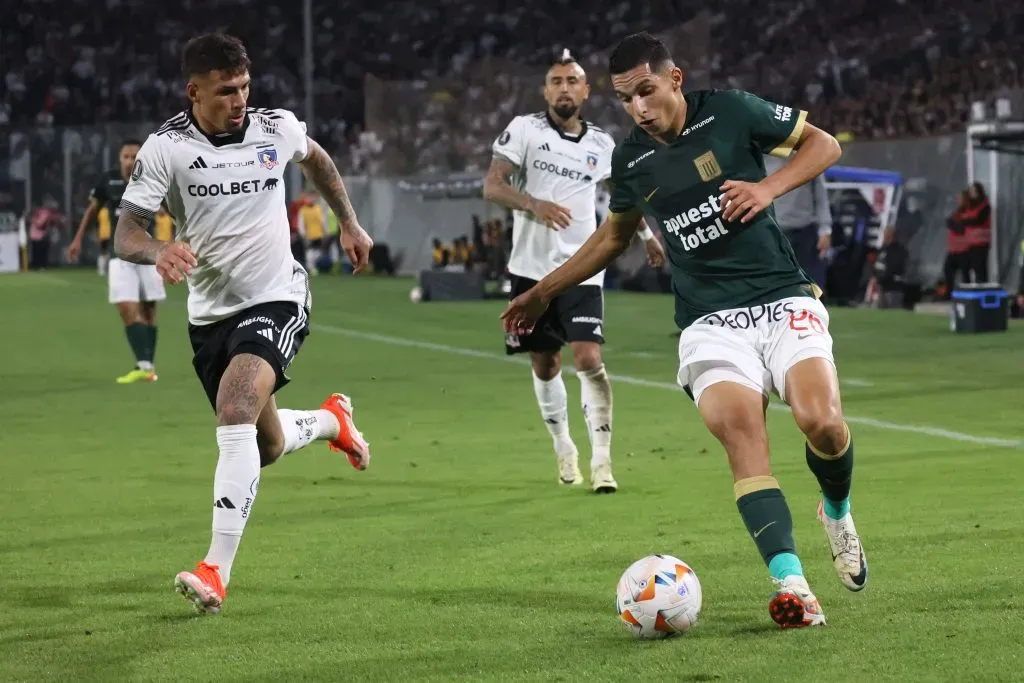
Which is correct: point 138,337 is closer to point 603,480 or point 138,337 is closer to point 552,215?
point 603,480

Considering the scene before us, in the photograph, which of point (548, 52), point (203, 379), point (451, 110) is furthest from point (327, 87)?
point (203, 379)

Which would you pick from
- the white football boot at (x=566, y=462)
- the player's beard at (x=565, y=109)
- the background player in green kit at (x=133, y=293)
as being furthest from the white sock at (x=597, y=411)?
the background player in green kit at (x=133, y=293)

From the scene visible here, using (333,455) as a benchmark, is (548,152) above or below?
above

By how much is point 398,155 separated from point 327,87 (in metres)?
8.19

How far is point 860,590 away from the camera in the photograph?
5.76 metres

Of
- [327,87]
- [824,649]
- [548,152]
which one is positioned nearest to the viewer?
[824,649]

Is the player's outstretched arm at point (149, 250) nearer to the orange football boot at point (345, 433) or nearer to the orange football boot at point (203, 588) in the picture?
the orange football boot at point (203, 588)

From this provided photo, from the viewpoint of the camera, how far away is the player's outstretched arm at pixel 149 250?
232 inches

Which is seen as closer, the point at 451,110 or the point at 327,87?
the point at 451,110

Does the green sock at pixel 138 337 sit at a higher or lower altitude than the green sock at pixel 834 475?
lower

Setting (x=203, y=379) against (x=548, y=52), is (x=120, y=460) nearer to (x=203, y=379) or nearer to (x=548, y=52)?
(x=203, y=379)

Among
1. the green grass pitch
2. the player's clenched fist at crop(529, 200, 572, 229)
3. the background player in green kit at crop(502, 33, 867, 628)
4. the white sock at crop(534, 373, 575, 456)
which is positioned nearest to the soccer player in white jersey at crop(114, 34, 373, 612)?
the green grass pitch

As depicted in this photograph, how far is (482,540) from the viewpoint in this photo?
7.35 metres

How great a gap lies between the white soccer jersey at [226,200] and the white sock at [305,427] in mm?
751
